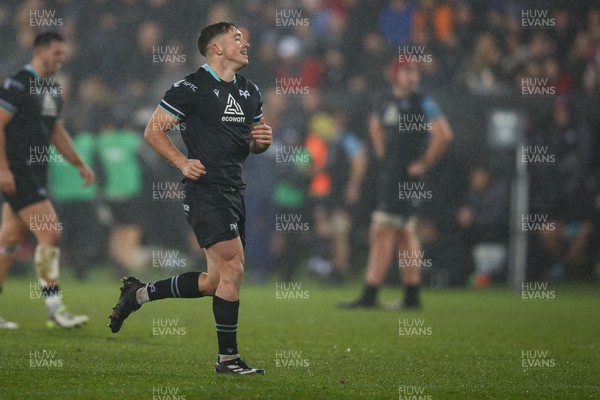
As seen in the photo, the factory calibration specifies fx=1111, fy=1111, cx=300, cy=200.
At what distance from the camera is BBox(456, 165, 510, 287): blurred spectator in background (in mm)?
18719

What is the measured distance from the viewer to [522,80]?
19234 mm

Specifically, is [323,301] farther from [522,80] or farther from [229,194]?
[229,194]

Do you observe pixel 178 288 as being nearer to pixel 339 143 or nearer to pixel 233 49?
pixel 233 49

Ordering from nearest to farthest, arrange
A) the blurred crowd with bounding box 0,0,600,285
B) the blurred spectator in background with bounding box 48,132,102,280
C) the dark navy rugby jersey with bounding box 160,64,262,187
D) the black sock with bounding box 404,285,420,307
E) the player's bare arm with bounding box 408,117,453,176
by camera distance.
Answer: the dark navy rugby jersey with bounding box 160,64,262,187 < the black sock with bounding box 404,285,420,307 < the player's bare arm with bounding box 408,117,453,176 < the blurred crowd with bounding box 0,0,600,285 < the blurred spectator in background with bounding box 48,132,102,280

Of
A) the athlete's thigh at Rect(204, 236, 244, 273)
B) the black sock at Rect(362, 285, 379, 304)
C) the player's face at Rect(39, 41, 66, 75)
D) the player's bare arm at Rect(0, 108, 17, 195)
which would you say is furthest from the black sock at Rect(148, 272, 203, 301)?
the black sock at Rect(362, 285, 379, 304)

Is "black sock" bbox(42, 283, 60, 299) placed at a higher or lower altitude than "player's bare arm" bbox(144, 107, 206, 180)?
lower

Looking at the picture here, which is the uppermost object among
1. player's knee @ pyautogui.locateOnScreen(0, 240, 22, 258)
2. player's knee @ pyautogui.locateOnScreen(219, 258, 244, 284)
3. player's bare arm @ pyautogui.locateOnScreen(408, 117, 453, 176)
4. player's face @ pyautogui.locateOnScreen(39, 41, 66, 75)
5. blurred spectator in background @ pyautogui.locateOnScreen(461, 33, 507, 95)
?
blurred spectator in background @ pyautogui.locateOnScreen(461, 33, 507, 95)

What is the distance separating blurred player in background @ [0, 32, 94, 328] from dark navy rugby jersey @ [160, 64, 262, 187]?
135 inches

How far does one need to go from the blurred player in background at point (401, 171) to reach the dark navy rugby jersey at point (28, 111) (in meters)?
5.07

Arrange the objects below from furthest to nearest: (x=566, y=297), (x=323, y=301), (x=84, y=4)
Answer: (x=84, y=4) → (x=566, y=297) → (x=323, y=301)

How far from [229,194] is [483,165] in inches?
445

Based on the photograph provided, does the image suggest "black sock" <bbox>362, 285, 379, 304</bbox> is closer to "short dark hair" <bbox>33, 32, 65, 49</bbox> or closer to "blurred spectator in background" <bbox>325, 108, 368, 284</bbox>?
"blurred spectator in background" <bbox>325, 108, 368, 284</bbox>

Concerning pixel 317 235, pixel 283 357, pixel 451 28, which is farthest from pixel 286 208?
pixel 283 357

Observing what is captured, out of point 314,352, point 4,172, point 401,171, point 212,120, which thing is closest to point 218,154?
point 212,120
